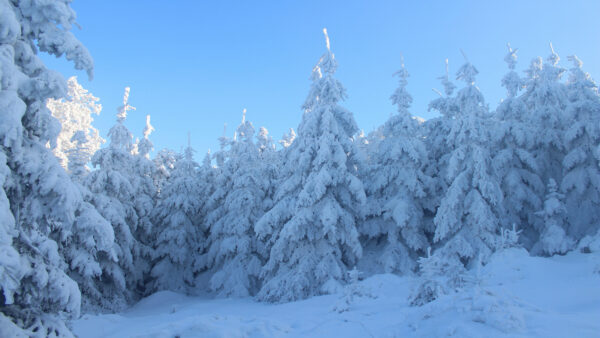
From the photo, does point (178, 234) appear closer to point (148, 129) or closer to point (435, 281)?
point (148, 129)

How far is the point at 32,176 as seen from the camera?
241 inches

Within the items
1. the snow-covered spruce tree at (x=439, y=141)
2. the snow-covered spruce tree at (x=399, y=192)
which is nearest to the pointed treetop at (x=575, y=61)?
the snow-covered spruce tree at (x=439, y=141)

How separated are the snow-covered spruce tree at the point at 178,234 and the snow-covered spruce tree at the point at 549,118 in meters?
21.8

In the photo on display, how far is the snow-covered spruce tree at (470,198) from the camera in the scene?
1723 cm

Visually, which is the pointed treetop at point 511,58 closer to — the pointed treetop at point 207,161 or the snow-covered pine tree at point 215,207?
the snow-covered pine tree at point 215,207

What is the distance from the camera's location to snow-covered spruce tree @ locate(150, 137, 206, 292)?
24.1 metres

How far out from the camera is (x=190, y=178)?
84.1 ft

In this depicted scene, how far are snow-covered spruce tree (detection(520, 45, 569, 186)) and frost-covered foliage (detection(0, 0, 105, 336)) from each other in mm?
22775

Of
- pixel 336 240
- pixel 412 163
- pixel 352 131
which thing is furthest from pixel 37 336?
pixel 412 163

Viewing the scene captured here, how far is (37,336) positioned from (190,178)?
20512 millimetres

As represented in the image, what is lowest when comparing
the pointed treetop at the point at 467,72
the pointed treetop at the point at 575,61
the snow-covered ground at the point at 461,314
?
the snow-covered ground at the point at 461,314

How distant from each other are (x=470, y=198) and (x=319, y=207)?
7314 millimetres

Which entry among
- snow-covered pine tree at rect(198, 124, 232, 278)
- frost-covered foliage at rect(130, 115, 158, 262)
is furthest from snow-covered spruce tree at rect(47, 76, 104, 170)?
snow-covered pine tree at rect(198, 124, 232, 278)

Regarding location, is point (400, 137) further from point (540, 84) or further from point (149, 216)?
point (149, 216)
